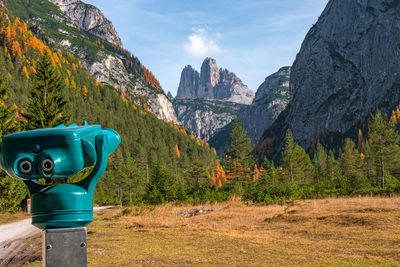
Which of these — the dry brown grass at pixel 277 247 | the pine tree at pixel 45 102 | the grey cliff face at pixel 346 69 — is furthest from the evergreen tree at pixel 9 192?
the grey cliff face at pixel 346 69

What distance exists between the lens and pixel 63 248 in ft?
4.79

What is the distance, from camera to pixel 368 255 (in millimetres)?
6316

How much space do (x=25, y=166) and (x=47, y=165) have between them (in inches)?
4.6

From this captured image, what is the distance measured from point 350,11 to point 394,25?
25.0 meters

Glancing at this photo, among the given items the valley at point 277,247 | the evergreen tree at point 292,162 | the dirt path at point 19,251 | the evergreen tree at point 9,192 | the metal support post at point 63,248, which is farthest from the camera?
the evergreen tree at point 292,162

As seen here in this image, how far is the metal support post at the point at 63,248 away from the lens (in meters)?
1.44

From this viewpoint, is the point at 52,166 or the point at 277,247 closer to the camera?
the point at 52,166

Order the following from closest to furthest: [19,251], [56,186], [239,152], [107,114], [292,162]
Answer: [56,186] → [19,251] → [239,152] → [292,162] → [107,114]

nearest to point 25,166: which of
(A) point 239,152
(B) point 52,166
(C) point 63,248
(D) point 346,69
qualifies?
(B) point 52,166

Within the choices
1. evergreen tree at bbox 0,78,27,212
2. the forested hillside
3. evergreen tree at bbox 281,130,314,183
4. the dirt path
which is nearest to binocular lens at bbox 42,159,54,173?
the dirt path

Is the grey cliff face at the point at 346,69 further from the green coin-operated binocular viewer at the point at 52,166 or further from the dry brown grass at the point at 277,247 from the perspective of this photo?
the green coin-operated binocular viewer at the point at 52,166

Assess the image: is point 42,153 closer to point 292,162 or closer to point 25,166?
point 25,166

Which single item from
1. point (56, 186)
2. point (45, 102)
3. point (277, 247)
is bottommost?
point (277, 247)

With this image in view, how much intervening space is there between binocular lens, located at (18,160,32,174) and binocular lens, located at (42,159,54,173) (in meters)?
0.08
